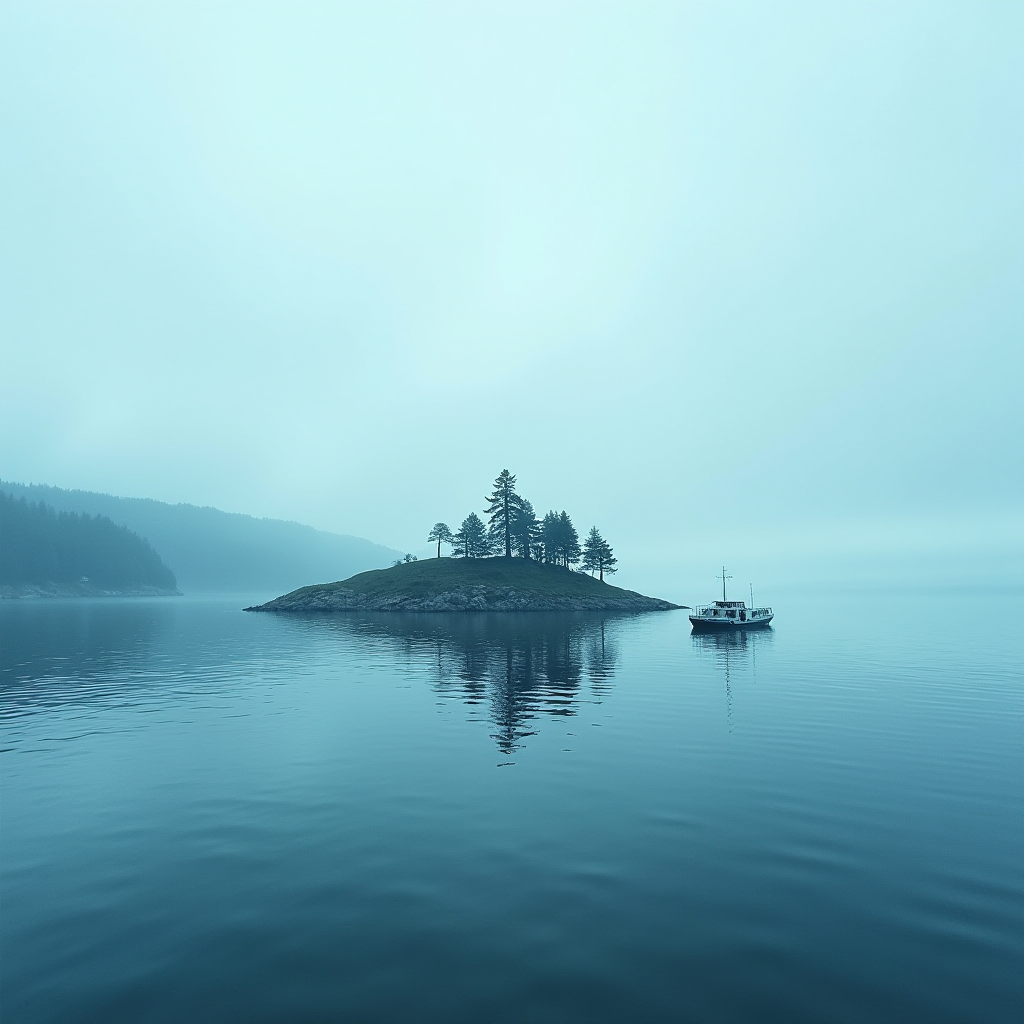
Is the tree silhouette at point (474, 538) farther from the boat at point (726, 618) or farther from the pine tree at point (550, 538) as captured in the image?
the boat at point (726, 618)

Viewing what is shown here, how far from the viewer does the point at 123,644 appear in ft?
252

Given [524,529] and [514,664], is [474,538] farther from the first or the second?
[514,664]

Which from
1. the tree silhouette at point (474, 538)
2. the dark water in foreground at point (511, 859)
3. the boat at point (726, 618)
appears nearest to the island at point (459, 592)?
the tree silhouette at point (474, 538)

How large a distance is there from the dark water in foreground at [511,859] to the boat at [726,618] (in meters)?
60.3

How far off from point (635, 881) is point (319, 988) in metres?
7.97

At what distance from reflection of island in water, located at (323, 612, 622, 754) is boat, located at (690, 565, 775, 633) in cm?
1568

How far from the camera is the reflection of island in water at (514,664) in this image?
123ft

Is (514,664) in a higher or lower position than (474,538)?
lower

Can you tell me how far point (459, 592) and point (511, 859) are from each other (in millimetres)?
137312

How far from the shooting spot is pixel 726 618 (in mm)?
103375

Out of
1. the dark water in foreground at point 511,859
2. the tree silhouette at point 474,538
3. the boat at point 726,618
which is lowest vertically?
the dark water in foreground at point 511,859

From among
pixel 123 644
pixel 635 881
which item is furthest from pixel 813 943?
pixel 123 644

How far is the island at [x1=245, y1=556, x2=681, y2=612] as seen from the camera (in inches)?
5915

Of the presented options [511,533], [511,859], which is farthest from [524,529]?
[511,859]
